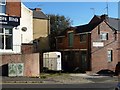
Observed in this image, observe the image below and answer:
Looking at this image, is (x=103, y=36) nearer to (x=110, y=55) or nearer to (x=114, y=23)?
(x=110, y=55)

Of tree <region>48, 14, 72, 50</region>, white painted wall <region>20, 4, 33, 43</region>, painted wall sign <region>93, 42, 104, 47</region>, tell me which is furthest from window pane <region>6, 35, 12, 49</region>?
tree <region>48, 14, 72, 50</region>

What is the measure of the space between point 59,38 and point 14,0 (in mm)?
23298

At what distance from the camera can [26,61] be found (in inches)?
1155

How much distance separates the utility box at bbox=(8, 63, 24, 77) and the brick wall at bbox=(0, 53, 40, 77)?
0.49 meters

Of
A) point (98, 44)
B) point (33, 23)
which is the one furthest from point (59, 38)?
point (98, 44)

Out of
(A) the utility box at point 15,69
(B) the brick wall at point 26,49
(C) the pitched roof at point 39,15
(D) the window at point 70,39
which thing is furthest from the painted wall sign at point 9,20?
(C) the pitched roof at point 39,15

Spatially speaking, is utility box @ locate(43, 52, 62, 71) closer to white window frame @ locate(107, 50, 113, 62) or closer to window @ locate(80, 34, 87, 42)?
window @ locate(80, 34, 87, 42)

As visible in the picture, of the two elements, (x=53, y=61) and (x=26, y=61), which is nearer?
(x=26, y=61)

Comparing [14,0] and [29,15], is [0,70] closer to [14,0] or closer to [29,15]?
[14,0]

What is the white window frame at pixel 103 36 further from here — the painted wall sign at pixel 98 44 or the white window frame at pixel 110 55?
the white window frame at pixel 110 55

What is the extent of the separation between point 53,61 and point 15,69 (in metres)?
16.9

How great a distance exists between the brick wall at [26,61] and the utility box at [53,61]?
13499 millimetres

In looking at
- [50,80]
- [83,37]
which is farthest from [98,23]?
[50,80]

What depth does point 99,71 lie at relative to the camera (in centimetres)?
4581
